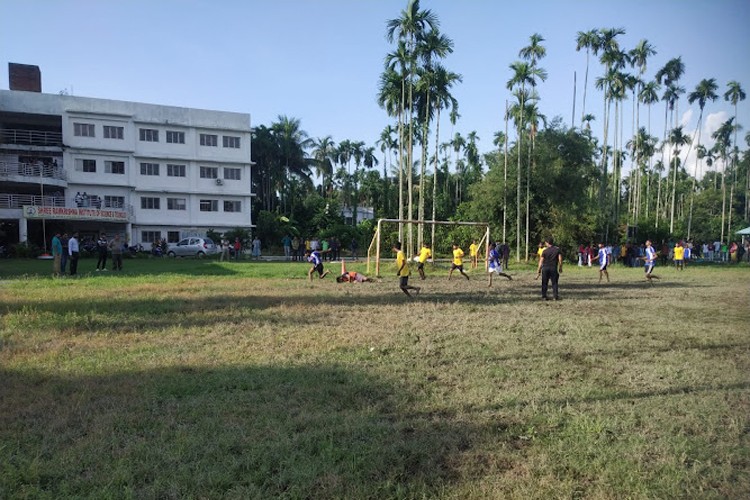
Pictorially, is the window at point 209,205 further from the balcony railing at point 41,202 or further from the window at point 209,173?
the balcony railing at point 41,202

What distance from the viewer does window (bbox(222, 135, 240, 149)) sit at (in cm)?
4259

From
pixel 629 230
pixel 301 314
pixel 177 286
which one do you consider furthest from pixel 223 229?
pixel 301 314

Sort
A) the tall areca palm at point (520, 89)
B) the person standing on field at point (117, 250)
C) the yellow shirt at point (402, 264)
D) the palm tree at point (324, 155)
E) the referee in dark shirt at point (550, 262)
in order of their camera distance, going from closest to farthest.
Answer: the referee in dark shirt at point (550, 262) < the yellow shirt at point (402, 264) < the person standing on field at point (117, 250) < the tall areca palm at point (520, 89) < the palm tree at point (324, 155)

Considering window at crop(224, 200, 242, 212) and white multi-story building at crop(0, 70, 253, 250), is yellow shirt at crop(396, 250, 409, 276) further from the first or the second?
window at crop(224, 200, 242, 212)

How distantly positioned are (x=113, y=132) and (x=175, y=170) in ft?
17.3

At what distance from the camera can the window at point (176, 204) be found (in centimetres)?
4088

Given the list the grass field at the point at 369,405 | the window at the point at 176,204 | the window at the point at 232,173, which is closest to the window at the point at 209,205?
the window at the point at 176,204

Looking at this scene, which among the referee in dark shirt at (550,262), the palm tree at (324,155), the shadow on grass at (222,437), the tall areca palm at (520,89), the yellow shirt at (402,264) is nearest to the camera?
the shadow on grass at (222,437)

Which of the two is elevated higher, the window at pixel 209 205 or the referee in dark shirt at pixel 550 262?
the window at pixel 209 205

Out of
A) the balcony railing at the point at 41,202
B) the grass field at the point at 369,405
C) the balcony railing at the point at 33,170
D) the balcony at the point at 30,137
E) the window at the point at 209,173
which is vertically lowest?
the grass field at the point at 369,405

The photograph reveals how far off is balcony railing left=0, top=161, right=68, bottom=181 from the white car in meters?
10.5

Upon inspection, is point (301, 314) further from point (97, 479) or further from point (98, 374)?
point (97, 479)

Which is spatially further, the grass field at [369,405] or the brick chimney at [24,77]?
the brick chimney at [24,77]

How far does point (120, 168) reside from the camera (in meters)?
39.5
